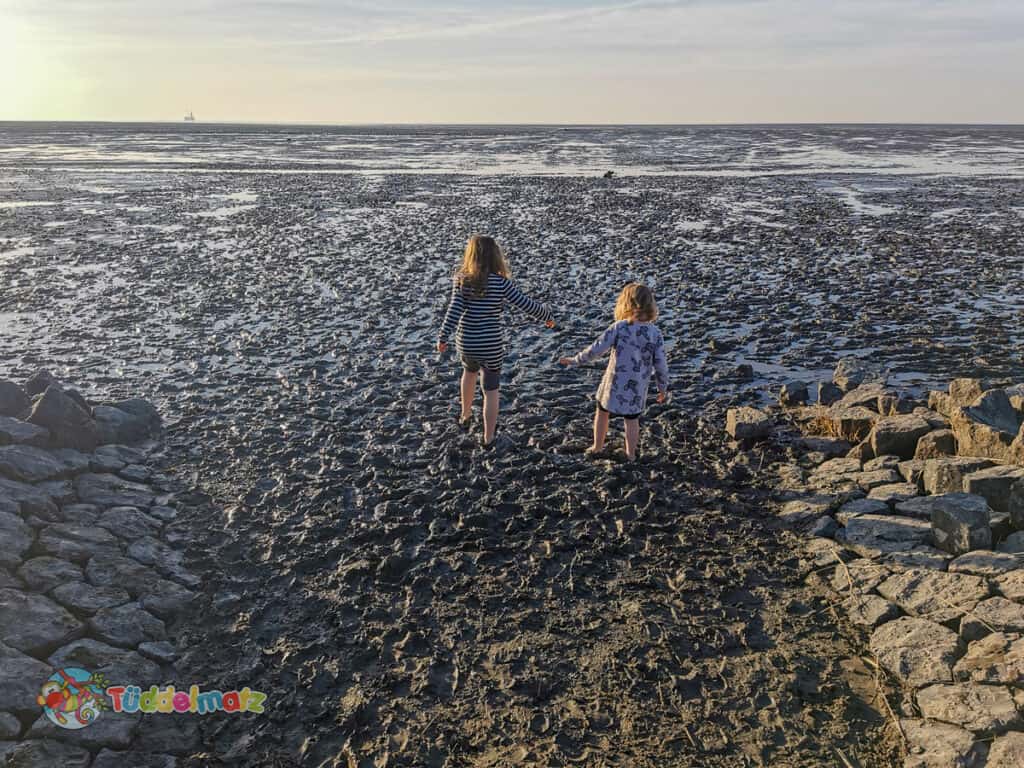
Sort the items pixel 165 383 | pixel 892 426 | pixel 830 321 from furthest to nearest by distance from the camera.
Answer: pixel 830 321, pixel 165 383, pixel 892 426

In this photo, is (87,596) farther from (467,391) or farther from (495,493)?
(467,391)

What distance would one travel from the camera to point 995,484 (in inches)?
286

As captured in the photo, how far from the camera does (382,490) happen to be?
8.55m

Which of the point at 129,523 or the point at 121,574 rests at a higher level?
the point at 129,523

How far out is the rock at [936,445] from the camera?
8.48 metres

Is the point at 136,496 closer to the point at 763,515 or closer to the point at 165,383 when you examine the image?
the point at 165,383

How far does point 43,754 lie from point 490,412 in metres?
5.99

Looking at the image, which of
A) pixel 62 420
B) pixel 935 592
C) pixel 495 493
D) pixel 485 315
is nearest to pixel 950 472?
pixel 935 592

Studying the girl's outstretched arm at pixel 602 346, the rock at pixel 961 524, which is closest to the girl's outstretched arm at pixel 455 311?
the girl's outstretched arm at pixel 602 346

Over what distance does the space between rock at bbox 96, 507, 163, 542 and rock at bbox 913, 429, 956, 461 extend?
8.85 meters

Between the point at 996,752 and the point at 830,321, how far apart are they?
12.1 m

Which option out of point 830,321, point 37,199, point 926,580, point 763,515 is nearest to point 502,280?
point 763,515

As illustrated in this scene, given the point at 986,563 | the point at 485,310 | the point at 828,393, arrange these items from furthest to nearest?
the point at 828,393 < the point at 485,310 < the point at 986,563

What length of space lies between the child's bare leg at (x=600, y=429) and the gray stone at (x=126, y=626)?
211 inches
